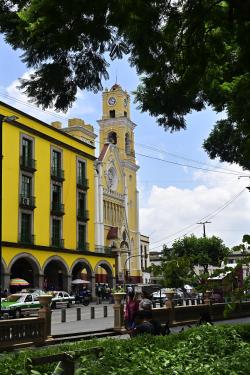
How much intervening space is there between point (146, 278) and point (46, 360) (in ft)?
259

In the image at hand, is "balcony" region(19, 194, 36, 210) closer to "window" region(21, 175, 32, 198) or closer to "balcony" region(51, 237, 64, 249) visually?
"window" region(21, 175, 32, 198)

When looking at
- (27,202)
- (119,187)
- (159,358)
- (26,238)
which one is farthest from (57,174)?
(159,358)

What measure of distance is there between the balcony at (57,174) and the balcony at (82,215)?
15.5 feet

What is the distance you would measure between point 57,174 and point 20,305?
65.7 ft

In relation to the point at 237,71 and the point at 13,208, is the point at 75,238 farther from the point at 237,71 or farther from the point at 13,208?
the point at 237,71

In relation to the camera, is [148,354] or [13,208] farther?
[13,208]

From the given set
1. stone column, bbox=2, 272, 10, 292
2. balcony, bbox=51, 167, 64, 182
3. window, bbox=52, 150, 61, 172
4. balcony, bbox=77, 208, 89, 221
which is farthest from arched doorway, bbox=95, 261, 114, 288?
stone column, bbox=2, 272, 10, 292

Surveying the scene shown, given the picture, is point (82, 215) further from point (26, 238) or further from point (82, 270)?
point (26, 238)

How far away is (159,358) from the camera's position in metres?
6.96

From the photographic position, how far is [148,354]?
729 cm

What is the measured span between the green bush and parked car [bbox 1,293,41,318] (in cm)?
2372

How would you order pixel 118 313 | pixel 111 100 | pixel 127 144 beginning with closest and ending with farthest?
1. pixel 118 313
2. pixel 111 100
3. pixel 127 144

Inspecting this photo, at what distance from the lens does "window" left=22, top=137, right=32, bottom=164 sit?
4625 centimetres

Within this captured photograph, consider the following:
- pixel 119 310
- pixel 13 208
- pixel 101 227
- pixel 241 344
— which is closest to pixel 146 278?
pixel 101 227
